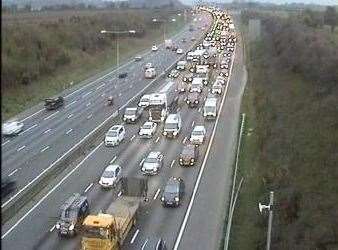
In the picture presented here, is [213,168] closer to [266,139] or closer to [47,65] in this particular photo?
[266,139]

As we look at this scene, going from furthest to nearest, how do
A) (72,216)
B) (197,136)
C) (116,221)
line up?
(197,136), (72,216), (116,221)

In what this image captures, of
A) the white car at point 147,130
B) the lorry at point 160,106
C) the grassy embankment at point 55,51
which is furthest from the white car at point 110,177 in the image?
the grassy embankment at point 55,51

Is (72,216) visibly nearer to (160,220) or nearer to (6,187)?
(160,220)

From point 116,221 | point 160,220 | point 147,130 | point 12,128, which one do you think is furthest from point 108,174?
point 12,128

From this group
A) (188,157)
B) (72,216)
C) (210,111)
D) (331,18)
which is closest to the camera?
(72,216)

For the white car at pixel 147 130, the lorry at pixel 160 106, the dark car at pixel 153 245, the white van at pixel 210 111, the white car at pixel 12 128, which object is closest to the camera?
the dark car at pixel 153 245

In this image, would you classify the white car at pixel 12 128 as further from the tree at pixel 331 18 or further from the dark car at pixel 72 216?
the tree at pixel 331 18

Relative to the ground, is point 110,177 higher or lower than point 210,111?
higher
